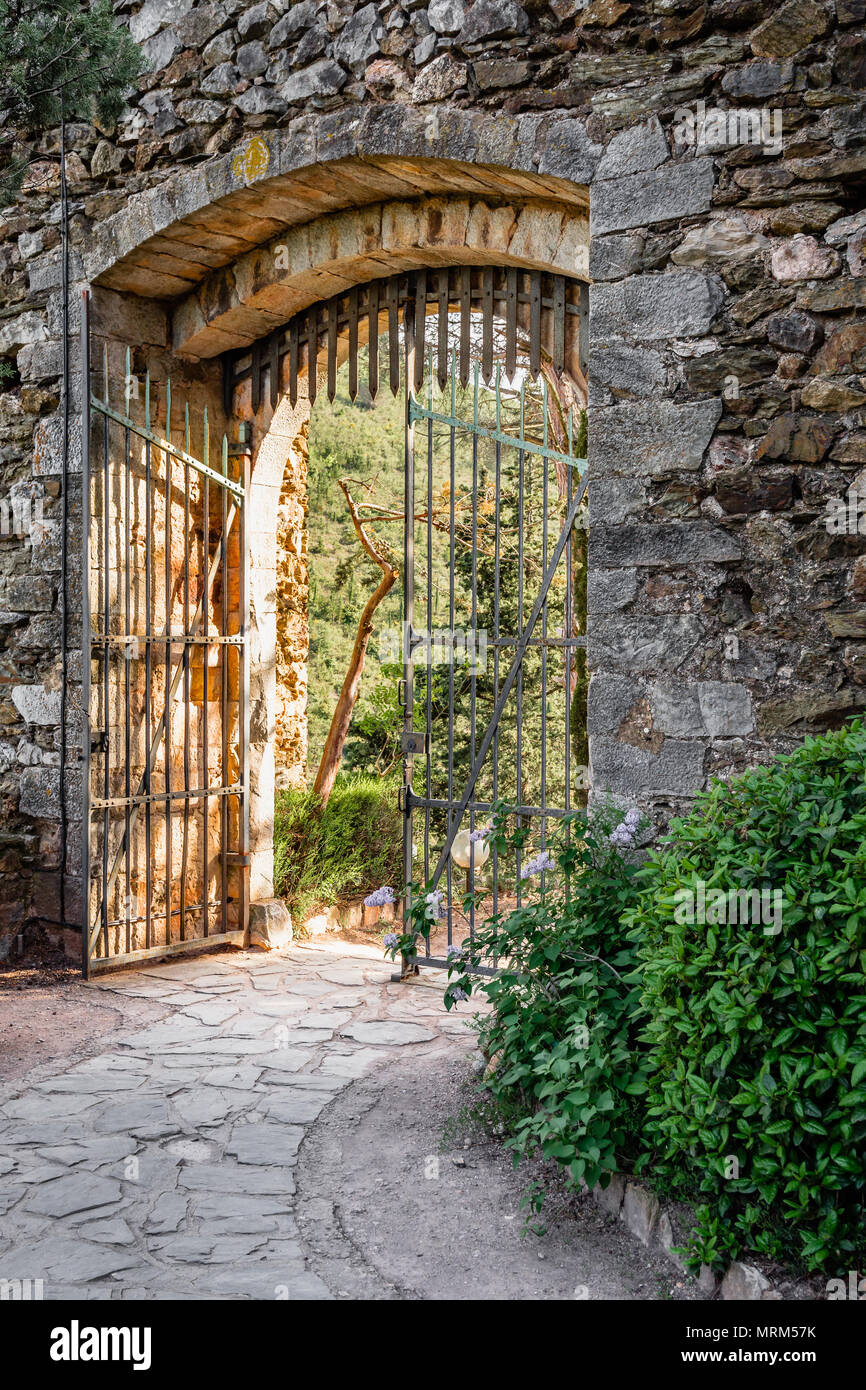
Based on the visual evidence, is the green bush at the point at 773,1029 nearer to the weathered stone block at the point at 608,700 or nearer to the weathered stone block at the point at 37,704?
the weathered stone block at the point at 608,700

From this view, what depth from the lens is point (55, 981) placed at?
4621 mm

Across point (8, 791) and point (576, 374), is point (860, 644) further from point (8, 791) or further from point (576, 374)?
point (8, 791)

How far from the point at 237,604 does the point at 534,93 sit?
2721 millimetres

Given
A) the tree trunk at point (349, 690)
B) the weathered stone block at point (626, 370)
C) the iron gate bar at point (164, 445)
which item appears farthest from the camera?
the tree trunk at point (349, 690)

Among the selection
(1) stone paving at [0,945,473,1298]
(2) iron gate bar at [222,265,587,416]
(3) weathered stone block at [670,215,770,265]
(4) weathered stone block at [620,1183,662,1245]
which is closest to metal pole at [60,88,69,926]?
(1) stone paving at [0,945,473,1298]

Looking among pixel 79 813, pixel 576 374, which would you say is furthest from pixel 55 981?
pixel 576 374

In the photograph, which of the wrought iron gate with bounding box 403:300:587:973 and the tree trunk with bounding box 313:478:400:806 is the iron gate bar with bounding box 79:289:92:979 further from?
the tree trunk with bounding box 313:478:400:806

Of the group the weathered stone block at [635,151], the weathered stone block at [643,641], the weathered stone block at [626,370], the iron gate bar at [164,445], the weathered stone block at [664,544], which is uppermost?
the weathered stone block at [635,151]

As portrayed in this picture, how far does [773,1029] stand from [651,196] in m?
2.41

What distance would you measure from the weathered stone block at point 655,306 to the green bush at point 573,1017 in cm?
143

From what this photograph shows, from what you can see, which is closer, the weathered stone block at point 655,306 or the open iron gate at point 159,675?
the weathered stone block at point 655,306

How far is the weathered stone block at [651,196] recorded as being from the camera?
319cm

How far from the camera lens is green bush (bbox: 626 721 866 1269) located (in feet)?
6.69

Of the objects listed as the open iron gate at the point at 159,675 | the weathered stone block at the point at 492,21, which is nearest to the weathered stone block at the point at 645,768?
the open iron gate at the point at 159,675
